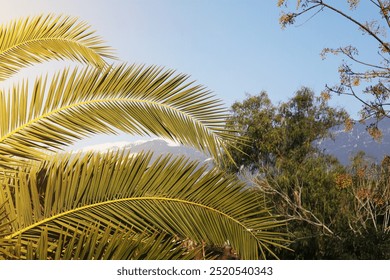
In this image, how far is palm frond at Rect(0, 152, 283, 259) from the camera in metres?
3.61

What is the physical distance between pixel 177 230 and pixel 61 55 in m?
2.88

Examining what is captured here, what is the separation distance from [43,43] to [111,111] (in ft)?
5.70

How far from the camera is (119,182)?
375 centimetres

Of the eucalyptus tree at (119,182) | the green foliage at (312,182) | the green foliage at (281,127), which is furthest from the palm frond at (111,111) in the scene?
the green foliage at (281,127)

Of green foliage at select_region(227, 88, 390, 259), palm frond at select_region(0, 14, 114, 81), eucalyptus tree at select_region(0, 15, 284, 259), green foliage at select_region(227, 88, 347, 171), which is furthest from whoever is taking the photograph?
green foliage at select_region(227, 88, 347, 171)

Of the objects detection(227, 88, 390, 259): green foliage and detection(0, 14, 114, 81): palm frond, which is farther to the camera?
detection(227, 88, 390, 259): green foliage

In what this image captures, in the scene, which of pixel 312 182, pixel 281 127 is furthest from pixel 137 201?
pixel 281 127

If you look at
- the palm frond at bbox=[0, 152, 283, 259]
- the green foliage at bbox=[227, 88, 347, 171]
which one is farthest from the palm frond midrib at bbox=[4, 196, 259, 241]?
the green foliage at bbox=[227, 88, 347, 171]

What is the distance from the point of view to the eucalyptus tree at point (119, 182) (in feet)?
11.6

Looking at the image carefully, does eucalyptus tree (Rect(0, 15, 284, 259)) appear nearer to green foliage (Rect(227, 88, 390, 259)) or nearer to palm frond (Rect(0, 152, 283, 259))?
palm frond (Rect(0, 152, 283, 259))

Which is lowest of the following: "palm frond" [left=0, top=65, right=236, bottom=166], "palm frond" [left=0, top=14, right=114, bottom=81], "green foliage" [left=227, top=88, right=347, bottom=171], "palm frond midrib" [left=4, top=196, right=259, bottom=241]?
"palm frond midrib" [left=4, top=196, right=259, bottom=241]

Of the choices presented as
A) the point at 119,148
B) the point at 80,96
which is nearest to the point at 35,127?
the point at 80,96

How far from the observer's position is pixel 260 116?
1145 inches

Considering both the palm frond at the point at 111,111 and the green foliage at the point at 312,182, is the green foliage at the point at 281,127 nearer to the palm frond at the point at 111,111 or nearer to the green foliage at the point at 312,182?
the green foliage at the point at 312,182
